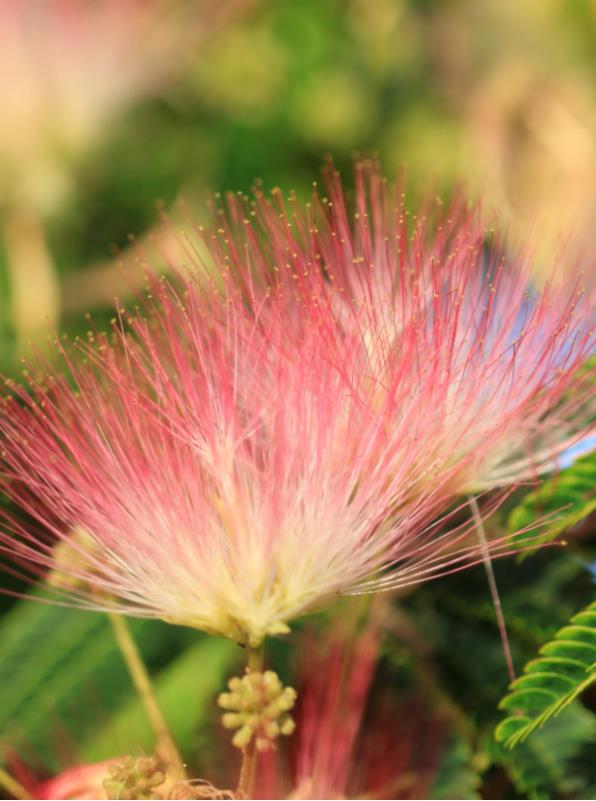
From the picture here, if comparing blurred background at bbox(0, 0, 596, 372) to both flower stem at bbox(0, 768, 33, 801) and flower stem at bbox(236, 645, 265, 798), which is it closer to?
flower stem at bbox(0, 768, 33, 801)

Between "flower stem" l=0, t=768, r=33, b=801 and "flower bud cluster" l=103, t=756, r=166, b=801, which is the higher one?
"flower bud cluster" l=103, t=756, r=166, b=801

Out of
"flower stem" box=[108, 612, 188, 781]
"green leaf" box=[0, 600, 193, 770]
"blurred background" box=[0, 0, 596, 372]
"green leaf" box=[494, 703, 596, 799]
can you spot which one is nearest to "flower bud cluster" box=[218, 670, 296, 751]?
"flower stem" box=[108, 612, 188, 781]

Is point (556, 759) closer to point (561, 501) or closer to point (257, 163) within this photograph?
point (561, 501)

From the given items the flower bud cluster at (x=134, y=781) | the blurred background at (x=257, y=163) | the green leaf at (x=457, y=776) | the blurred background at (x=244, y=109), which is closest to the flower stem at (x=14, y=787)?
the blurred background at (x=257, y=163)

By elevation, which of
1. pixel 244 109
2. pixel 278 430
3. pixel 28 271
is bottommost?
pixel 278 430

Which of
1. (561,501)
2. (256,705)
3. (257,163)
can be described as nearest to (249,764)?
(256,705)
